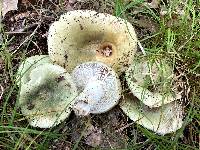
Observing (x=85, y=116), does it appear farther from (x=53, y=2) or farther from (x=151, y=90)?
(x=53, y=2)

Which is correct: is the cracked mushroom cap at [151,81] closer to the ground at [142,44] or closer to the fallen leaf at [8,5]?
the ground at [142,44]

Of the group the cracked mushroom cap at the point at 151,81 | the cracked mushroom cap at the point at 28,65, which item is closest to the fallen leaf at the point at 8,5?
the cracked mushroom cap at the point at 28,65

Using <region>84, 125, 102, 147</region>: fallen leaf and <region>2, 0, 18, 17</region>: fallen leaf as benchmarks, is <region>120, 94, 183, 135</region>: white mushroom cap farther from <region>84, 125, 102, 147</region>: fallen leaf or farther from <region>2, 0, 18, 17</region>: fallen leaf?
<region>2, 0, 18, 17</region>: fallen leaf

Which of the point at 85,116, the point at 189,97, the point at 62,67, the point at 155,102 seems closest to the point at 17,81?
the point at 62,67

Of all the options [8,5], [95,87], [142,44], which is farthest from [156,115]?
[8,5]

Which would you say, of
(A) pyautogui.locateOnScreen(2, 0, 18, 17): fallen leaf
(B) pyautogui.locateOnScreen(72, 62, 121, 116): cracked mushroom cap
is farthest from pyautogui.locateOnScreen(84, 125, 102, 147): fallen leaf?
(A) pyautogui.locateOnScreen(2, 0, 18, 17): fallen leaf

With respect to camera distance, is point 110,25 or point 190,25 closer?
point 110,25
